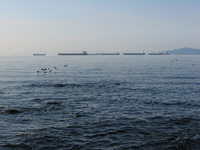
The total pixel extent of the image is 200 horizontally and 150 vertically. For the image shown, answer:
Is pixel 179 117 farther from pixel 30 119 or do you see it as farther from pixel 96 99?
pixel 30 119

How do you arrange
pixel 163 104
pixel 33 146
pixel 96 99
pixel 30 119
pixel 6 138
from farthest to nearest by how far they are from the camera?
pixel 96 99
pixel 163 104
pixel 30 119
pixel 6 138
pixel 33 146

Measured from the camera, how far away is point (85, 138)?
14008 millimetres

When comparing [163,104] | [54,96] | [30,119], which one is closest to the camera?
[30,119]

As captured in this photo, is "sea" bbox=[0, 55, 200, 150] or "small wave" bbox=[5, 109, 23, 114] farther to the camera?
"small wave" bbox=[5, 109, 23, 114]

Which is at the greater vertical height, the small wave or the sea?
the small wave

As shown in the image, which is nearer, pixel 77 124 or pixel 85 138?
pixel 85 138

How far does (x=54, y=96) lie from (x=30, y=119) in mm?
10020

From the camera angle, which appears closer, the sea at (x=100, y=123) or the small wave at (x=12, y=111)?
the sea at (x=100, y=123)

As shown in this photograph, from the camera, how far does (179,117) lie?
18547 mm

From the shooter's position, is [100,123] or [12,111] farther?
[12,111]

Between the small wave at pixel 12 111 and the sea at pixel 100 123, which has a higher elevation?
the small wave at pixel 12 111

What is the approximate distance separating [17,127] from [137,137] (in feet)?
26.5

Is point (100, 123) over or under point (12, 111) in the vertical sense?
under

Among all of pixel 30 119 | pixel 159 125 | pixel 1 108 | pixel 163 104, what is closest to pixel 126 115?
pixel 159 125
